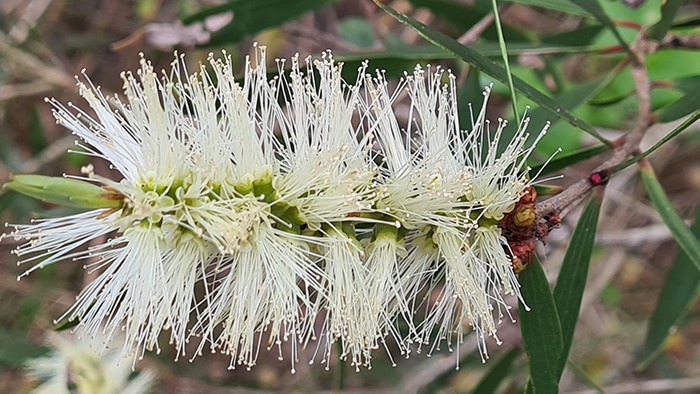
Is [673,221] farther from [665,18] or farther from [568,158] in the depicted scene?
[665,18]

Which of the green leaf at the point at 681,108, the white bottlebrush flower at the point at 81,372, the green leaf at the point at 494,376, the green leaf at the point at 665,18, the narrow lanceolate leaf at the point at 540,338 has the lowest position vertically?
the narrow lanceolate leaf at the point at 540,338

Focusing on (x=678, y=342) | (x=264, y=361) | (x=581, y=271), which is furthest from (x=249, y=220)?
(x=678, y=342)

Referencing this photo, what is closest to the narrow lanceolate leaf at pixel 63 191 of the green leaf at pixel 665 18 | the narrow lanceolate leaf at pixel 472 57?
the narrow lanceolate leaf at pixel 472 57

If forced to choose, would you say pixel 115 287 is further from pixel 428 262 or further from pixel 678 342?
pixel 678 342

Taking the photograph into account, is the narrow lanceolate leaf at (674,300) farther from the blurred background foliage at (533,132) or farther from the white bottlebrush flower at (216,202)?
the white bottlebrush flower at (216,202)

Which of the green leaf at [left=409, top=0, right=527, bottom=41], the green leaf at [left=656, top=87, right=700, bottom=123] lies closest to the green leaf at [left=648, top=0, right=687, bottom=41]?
the green leaf at [left=656, top=87, right=700, bottom=123]

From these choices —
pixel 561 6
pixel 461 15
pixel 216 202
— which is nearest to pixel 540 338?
pixel 216 202
